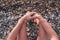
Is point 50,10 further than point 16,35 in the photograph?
Yes

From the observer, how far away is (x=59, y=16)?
6.84 ft

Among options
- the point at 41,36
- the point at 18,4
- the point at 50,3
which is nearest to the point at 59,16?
the point at 50,3

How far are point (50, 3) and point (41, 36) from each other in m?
1.17

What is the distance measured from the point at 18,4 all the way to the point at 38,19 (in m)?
1.15

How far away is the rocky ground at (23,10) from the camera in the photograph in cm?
197

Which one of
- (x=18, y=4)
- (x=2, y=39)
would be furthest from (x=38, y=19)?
(x=18, y=4)

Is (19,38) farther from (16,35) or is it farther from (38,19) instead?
(38,19)

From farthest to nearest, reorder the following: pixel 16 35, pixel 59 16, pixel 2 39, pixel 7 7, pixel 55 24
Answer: pixel 7 7
pixel 59 16
pixel 55 24
pixel 2 39
pixel 16 35

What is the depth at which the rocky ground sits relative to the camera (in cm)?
197

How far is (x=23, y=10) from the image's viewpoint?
7.21 feet

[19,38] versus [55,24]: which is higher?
[19,38]

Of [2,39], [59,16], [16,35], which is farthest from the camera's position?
[59,16]

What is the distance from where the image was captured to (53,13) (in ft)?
7.04

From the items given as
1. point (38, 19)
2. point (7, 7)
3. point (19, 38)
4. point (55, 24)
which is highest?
point (38, 19)
